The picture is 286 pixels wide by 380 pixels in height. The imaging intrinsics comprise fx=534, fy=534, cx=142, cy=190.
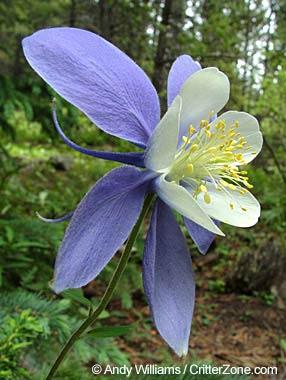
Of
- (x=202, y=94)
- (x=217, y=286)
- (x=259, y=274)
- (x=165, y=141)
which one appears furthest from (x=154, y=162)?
(x=217, y=286)

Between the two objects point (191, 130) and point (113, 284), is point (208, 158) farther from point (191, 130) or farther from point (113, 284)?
point (113, 284)

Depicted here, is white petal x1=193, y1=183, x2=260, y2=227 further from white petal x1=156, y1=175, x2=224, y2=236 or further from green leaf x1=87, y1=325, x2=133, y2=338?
green leaf x1=87, y1=325, x2=133, y2=338

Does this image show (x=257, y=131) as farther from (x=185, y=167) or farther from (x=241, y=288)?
(x=241, y=288)

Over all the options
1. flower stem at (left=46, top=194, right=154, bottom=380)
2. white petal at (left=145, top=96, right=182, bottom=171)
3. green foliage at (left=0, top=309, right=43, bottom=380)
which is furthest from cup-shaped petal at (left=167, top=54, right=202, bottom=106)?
green foliage at (left=0, top=309, right=43, bottom=380)

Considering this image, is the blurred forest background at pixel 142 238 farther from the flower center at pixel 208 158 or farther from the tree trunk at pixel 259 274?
the flower center at pixel 208 158

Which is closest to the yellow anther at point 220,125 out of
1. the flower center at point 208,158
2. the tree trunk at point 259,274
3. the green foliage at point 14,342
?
→ the flower center at point 208,158
